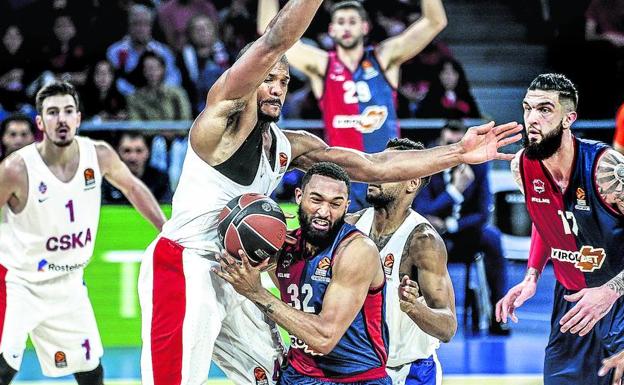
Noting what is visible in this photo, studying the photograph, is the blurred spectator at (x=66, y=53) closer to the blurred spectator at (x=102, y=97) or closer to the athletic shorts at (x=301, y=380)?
the blurred spectator at (x=102, y=97)

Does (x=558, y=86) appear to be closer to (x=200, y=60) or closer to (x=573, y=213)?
(x=573, y=213)

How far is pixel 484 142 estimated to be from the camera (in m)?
4.61

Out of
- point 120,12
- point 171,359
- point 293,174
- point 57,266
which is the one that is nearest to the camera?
point 171,359

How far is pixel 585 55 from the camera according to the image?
35.8 feet

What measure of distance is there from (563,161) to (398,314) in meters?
1.14

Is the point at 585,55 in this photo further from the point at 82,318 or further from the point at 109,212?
the point at 82,318

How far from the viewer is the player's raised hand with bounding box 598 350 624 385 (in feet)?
15.9

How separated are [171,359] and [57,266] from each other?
1.96 meters

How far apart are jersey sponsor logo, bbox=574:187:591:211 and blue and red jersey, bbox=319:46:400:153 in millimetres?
2816

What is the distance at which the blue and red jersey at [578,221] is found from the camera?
501 cm

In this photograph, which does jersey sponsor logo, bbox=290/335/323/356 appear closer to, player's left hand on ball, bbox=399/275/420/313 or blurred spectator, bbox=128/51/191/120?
player's left hand on ball, bbox=399/275/420/313

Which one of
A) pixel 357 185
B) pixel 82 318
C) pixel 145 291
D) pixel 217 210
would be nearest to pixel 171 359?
pixel 145 291

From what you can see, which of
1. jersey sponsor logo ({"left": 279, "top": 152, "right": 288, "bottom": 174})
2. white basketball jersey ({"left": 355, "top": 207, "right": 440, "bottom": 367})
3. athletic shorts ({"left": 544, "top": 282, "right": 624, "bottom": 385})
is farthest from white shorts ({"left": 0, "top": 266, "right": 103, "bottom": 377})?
athletic shorts ({"left": 544, "top": 282, "right": 624, "bottom": 385})

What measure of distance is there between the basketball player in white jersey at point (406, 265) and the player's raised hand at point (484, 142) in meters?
0.56
